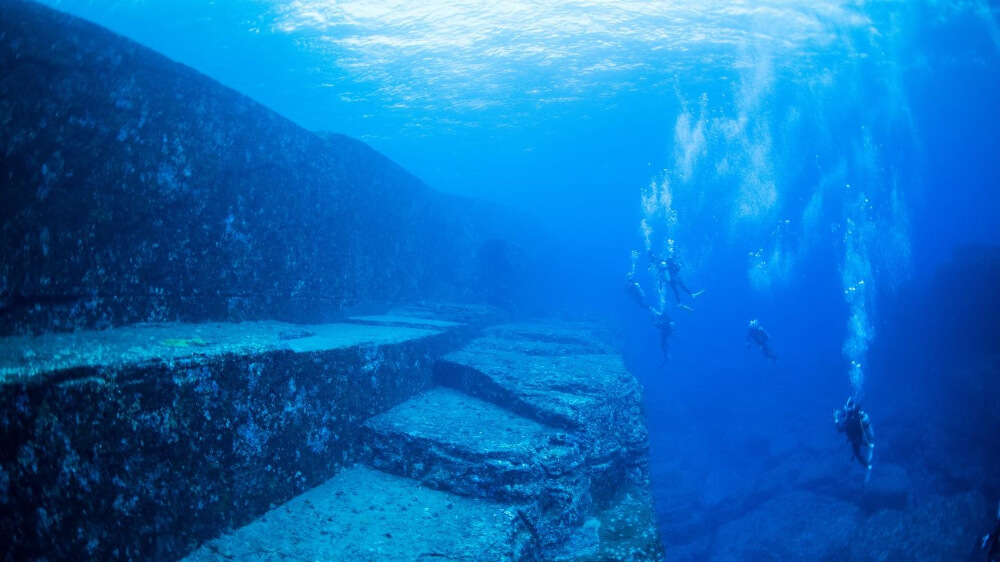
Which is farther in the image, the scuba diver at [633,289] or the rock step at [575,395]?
the scuba diver at [633,289]

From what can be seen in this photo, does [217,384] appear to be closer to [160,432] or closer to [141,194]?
[160,432]

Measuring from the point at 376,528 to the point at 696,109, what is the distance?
27735mm

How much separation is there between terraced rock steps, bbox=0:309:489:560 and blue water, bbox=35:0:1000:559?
11.9 meters

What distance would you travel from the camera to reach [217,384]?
3146mm

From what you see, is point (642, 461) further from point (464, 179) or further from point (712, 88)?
point (464, 179)

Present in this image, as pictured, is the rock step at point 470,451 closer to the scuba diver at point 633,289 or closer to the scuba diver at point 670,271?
the scuba diver at point 670,271

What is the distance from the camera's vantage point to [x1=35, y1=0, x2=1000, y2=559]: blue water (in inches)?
577

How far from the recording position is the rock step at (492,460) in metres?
4.27

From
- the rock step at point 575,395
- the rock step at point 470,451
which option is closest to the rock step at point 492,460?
the rock step at point 470,451

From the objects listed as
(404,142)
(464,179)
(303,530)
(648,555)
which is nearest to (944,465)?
(648,555)

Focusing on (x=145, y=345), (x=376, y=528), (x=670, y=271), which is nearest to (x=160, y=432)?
(x=145, y=345)

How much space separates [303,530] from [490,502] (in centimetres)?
167

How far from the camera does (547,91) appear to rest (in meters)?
21.4

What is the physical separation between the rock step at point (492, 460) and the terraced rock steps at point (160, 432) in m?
0.49
